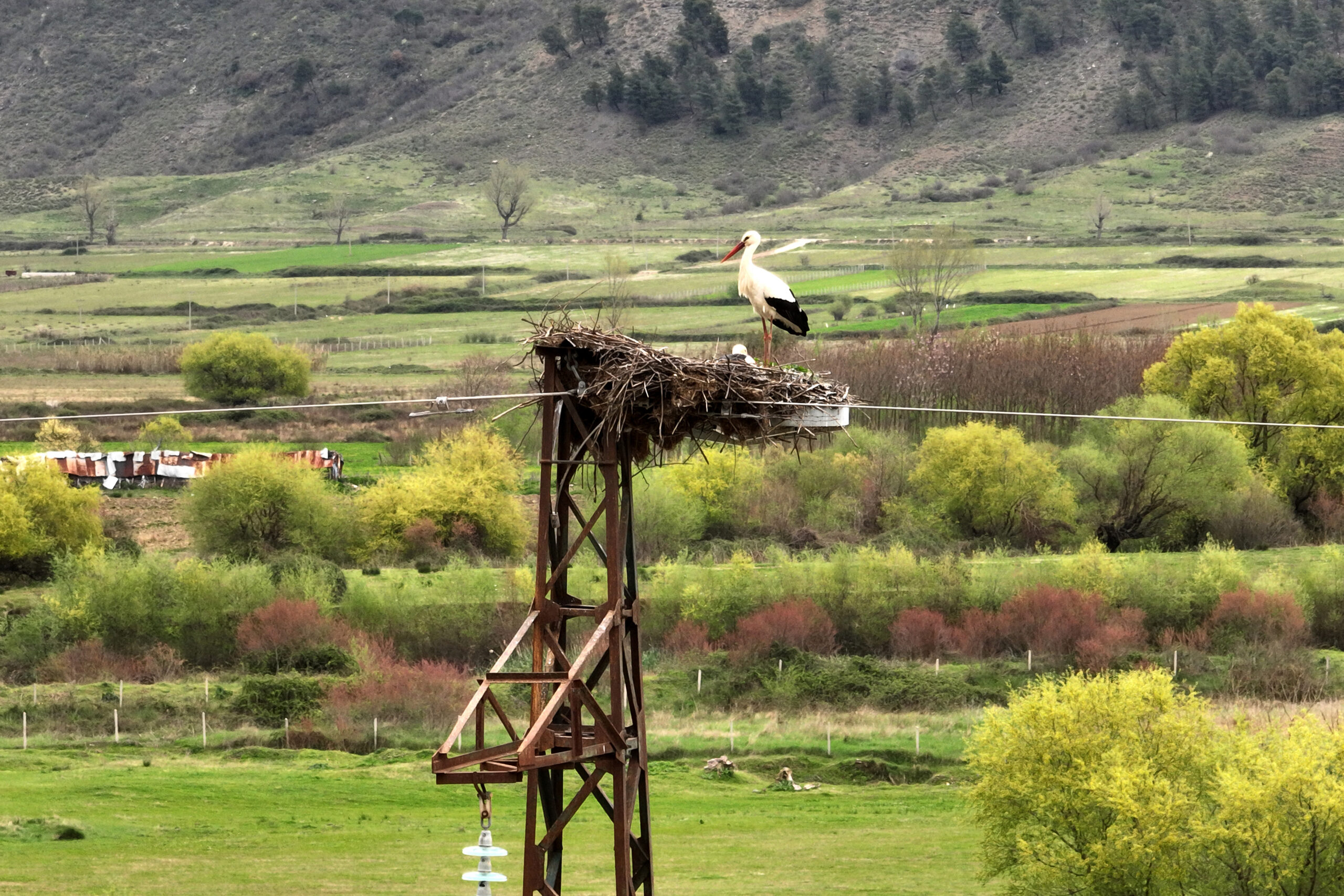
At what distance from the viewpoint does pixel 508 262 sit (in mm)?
160625

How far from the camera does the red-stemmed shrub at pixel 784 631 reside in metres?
58.3

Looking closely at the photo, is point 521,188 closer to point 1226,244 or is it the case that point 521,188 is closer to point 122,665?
point 1226,244

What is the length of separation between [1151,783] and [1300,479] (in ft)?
169

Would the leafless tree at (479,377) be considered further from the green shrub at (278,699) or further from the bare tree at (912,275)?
the green shrub at (278,699)

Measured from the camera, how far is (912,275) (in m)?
128

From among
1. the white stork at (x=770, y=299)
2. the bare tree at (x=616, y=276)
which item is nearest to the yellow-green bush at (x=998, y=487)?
the bare tree at (x=616, y=276)

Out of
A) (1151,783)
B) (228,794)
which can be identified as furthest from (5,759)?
(1151,783)

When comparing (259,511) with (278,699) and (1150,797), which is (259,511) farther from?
(1150,797)

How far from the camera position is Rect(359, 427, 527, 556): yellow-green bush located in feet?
233

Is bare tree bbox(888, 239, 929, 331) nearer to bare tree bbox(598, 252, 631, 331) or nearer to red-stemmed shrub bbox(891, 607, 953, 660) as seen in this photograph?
bare tree bbox(598, 252, 631, 331)

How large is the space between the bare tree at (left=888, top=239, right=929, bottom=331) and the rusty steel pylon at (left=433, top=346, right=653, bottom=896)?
10603 cm

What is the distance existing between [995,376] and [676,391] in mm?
74275

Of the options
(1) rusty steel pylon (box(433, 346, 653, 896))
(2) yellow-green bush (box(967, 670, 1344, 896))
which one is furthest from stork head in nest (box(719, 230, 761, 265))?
(2) yellow-green bush (box(967, 670, 1344, 896))

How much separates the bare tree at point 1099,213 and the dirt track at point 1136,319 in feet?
145
